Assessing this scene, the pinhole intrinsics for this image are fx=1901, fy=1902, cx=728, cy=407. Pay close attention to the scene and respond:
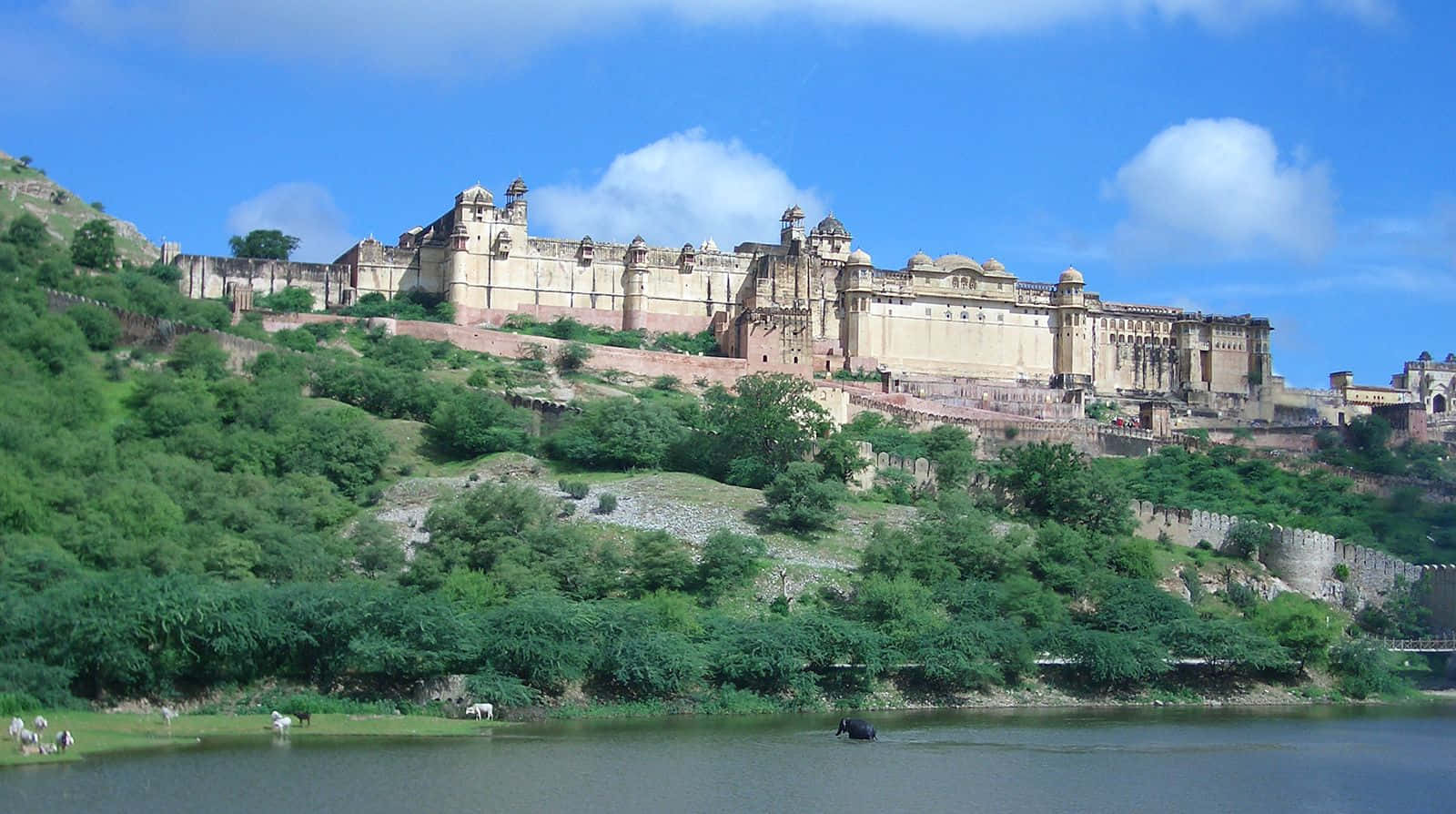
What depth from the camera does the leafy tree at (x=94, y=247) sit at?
69500mm

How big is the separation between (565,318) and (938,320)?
16.6 metres

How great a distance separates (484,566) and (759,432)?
45.6 ft

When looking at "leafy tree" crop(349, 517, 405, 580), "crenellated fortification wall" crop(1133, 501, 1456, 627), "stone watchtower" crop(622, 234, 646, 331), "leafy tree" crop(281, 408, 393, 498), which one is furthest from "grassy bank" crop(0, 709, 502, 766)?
"stone watchtower" crop(622, 234, 646, 331)

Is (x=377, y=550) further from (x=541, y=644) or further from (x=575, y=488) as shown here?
(x=541, y=644)

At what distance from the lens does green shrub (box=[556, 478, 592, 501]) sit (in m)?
51.1

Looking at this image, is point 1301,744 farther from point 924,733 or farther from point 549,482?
point 549,482

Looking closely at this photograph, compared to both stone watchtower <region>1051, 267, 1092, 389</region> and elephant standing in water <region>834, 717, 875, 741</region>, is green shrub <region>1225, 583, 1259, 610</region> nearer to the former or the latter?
elephant standing in water <region>834, 717, 875, 741</region>

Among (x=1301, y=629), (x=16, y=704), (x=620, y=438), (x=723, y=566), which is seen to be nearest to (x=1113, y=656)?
(x=1301, y=629)

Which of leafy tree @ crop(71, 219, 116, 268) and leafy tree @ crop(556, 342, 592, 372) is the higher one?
leafy tree @ crop(71, 219, 116, 268)

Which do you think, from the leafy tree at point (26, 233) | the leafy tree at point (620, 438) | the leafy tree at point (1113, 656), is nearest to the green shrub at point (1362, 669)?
the leafy tree at point (1113, 656)

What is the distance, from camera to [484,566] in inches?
1741

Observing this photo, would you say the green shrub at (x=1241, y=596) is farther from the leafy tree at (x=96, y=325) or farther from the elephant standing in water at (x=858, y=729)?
the leafy tree at (x=96, y=325)

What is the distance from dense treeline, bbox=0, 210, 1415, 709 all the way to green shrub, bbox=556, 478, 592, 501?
5.39ft

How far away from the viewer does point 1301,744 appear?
3600 cm
